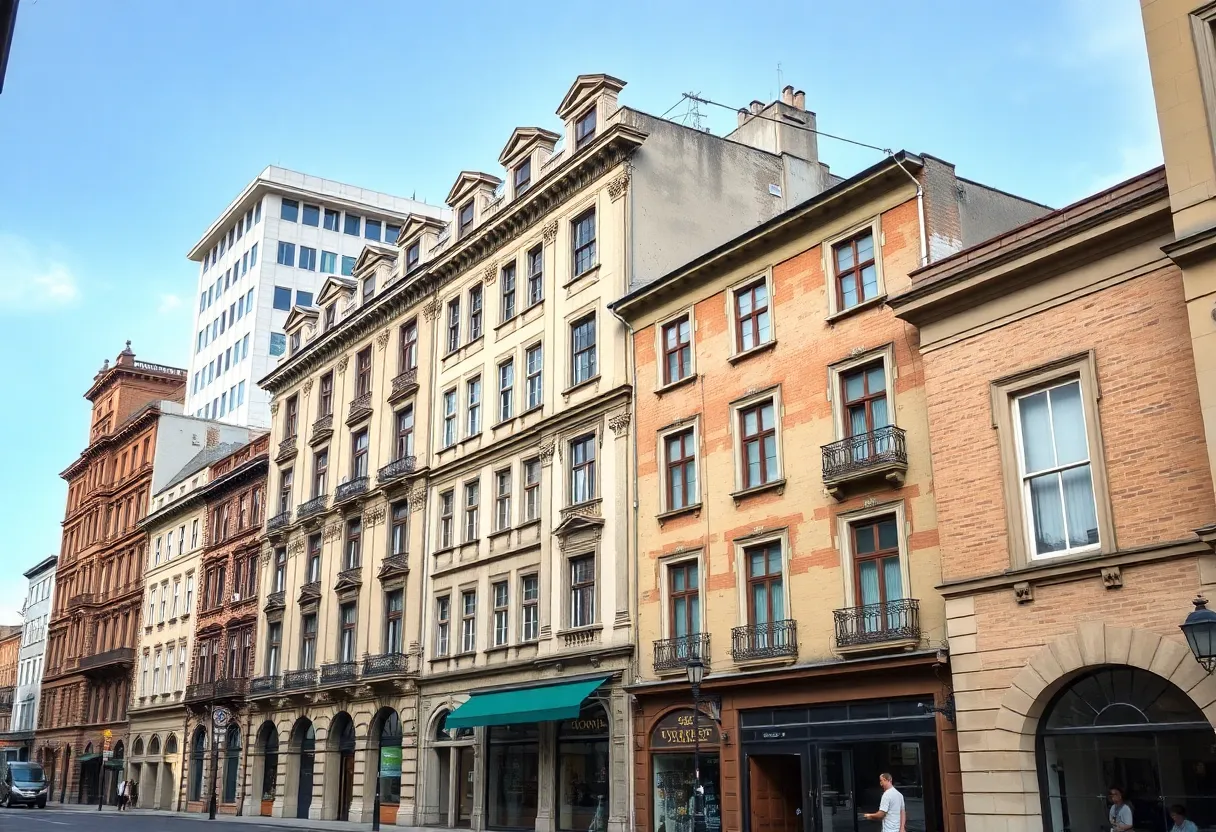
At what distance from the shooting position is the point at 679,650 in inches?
1119

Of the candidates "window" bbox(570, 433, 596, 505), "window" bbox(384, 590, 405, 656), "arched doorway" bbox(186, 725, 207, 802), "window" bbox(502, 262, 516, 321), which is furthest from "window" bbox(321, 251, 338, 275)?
"window" bbox(570, 433, 596, 505)

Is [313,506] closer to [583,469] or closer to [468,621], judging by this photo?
[468,621]

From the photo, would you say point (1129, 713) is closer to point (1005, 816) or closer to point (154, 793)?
point (1005, 816)

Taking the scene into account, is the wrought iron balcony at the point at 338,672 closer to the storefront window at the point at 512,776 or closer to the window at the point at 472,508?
the window at the point at 472,508

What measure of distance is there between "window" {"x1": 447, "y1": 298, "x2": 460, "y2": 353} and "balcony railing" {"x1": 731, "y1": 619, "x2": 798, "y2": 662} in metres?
18.4

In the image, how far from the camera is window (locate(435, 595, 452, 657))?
3881 centimetres

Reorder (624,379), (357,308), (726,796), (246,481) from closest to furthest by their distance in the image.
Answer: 1. (726,796)
2. (624,379)
3. (357,308)
4. (246,481)

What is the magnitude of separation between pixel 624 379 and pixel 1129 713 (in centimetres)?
1703

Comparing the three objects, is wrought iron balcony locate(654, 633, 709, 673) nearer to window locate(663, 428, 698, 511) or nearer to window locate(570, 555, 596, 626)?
window locate(663, 428, 698, 511)

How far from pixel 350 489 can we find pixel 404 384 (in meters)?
5.01

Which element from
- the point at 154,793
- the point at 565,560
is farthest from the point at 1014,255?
the point at 154,793

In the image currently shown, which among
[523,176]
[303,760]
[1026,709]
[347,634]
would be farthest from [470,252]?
[1026,709]

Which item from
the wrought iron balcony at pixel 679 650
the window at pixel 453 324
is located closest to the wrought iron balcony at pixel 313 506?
the window at pixel 453 324

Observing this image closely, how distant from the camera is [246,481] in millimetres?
57094
